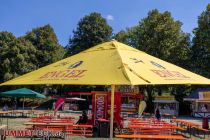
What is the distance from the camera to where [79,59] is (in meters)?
8.09

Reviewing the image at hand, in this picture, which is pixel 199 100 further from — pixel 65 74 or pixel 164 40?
pixel 65 74

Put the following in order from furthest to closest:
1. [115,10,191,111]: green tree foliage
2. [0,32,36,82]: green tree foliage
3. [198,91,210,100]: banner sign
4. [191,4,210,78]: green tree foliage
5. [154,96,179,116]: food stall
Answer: [0,32,36,82]: green tree foliage → [115,10,191,111]: green tree foliage → [191,4,210,78]: green tree foliage → [154,96,179,116]: food stall → [198,91,210,100]: banner sign

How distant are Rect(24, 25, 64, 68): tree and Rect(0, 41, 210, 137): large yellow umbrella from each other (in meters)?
62.0

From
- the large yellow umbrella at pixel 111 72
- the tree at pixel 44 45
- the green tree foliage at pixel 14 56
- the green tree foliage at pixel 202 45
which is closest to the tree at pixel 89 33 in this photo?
the tree at pixel 44 45

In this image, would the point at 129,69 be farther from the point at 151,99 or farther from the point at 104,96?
the point at 151,99

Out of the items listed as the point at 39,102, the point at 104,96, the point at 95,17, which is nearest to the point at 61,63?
the point at 104,96

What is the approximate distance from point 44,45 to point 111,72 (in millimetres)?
66591

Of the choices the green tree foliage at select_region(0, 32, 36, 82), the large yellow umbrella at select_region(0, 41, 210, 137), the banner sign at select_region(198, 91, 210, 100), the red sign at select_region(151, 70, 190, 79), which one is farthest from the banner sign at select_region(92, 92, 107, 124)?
the green tree foliage at select_region(0, 32, 36, 82)

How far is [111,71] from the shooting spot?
22.6 feet

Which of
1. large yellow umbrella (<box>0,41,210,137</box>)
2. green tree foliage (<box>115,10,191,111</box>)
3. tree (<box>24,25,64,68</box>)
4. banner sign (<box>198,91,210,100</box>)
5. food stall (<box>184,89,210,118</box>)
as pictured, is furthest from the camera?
tree (<box>24,25,64,68</box>)

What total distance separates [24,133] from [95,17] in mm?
66242

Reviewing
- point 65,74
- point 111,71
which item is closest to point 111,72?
point 111,71

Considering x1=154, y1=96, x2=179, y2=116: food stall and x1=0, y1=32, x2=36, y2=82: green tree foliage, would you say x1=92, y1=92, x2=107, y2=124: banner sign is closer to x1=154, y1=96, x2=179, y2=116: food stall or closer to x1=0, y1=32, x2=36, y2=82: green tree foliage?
x1=154, y1=96, x2=179, y2=116: food stall

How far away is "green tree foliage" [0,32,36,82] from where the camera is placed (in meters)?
62.7
